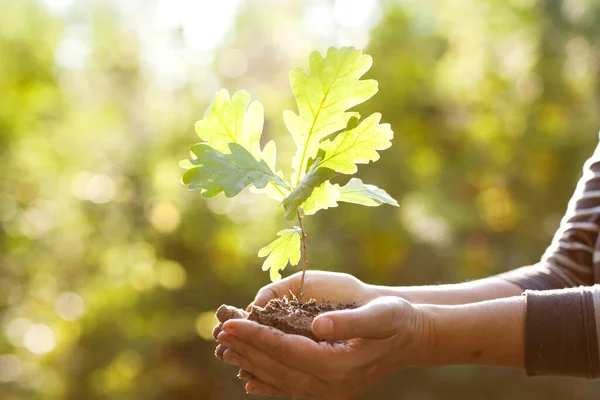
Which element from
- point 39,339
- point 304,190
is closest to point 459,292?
point 304,190

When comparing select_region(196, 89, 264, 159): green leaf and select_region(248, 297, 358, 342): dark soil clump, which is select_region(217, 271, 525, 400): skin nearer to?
select_region(248, 297, 358, 342): dark soil clump

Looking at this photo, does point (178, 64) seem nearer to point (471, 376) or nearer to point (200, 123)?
point (471, 376)

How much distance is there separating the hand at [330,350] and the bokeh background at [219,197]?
2.45 metres

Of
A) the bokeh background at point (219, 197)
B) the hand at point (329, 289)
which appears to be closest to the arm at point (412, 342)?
the hand at point (329, 289)

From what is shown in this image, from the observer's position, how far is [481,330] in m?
1.11

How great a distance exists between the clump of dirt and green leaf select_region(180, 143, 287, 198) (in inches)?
7.6

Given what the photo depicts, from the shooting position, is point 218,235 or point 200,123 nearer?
point 200,123

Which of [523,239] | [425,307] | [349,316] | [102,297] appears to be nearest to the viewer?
[349,316]

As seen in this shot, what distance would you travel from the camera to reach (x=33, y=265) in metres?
3.95

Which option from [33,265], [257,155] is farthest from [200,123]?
[33,265]

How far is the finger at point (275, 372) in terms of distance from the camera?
981 millimetres

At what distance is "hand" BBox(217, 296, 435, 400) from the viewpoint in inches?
37.9

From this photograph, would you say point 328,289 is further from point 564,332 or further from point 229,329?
point 564,332

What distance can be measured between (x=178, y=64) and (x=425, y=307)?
3.28 meters
